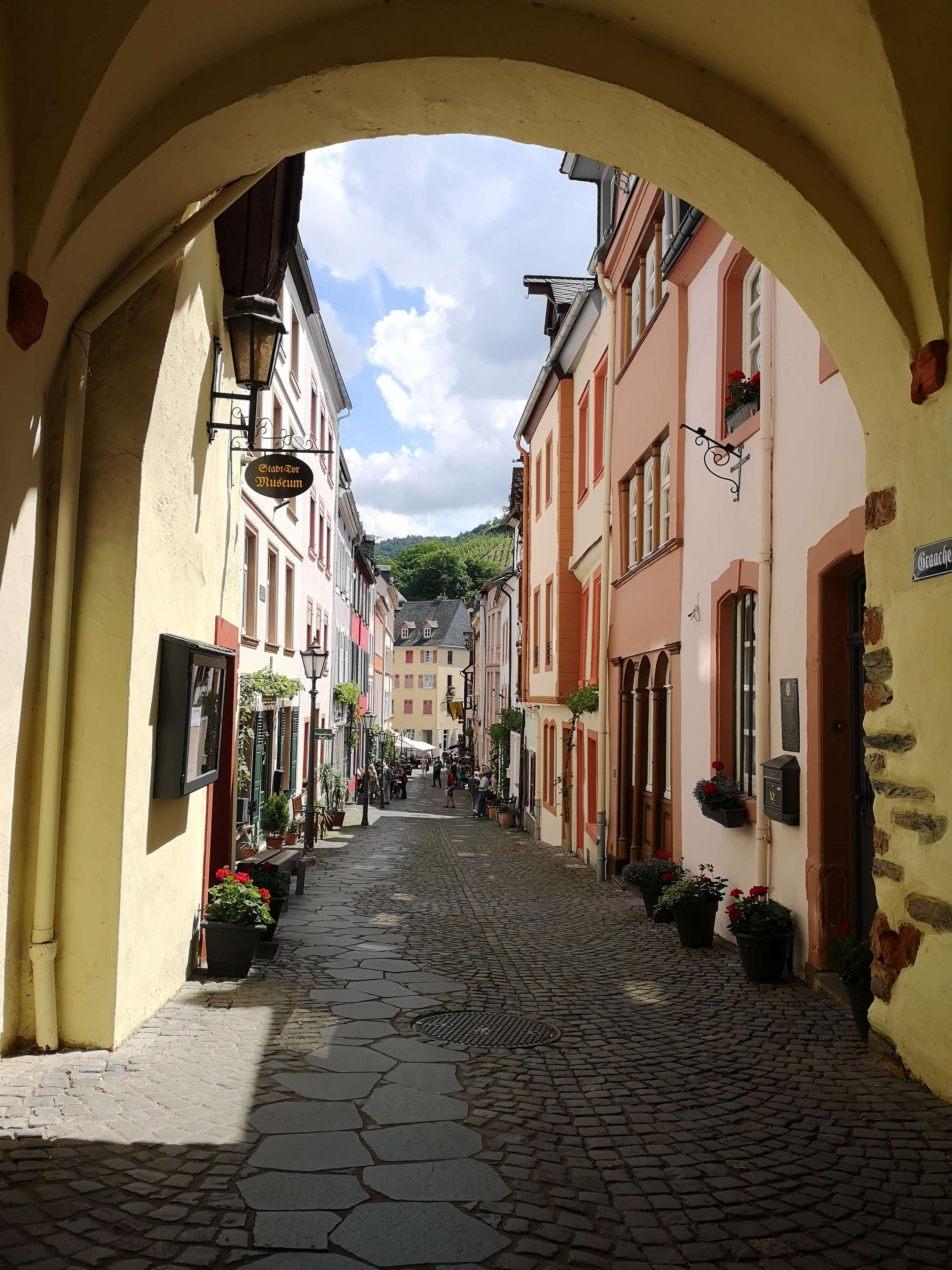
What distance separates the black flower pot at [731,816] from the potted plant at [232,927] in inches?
153

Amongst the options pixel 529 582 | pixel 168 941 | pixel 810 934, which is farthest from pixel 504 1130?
pixel 529 582

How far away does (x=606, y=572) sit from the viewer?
49.3ft

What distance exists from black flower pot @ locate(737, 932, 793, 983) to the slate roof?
69.9 m

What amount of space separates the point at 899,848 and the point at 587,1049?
2032 millimetres

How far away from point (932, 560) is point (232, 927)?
4.83 meters

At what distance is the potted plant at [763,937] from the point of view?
7137 mm

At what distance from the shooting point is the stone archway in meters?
3.94

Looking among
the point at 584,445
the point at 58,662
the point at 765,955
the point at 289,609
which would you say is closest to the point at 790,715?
the point at 765,955

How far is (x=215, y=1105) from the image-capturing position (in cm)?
442

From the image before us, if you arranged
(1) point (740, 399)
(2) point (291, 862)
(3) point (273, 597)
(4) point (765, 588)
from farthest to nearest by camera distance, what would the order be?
(3) point (273, 597)
(2) point (291, 862)
(1) point (740, 399)
(4) point (765, 588)

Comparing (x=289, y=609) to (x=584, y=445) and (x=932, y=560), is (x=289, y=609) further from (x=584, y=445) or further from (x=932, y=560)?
(x=932, y=560)

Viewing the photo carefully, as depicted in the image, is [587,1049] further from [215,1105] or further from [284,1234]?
[284,1234]

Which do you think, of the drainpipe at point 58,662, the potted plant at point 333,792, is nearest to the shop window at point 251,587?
the potted plant at point 333,792

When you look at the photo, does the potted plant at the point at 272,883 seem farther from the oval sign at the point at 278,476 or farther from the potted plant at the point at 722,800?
the potted plant at the point at 722,800
